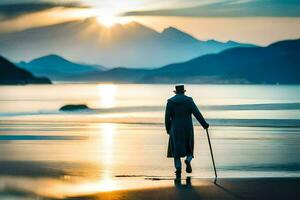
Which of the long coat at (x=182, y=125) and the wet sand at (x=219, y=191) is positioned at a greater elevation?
the long coat at (x=182, y=125)

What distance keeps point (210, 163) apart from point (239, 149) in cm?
472

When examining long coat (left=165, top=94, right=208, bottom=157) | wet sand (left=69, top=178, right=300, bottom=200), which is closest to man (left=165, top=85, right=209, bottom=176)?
long coat (left=165, top=94, right=208, bottom=157)

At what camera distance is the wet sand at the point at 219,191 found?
1320 cm

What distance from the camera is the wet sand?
1320 centimetres

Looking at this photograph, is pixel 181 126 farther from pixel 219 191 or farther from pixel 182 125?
pixel 219 191

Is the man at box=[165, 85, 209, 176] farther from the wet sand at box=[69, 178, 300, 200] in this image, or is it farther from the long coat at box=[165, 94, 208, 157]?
the wet sand at box=[69, 178, 300, 200]

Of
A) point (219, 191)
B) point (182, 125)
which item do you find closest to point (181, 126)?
point (182, 125)

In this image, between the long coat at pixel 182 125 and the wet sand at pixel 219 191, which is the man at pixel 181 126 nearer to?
the long coat at pixel 182 125

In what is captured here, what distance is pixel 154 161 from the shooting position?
806 inches

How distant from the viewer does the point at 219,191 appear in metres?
13.9

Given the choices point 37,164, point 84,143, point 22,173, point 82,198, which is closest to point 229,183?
point 82,198

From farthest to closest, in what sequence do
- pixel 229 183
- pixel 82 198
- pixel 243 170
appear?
1. pixel 243 170
2. pixel 229 183
3. pixel 82 198

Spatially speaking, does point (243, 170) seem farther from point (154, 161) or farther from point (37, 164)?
point (37, 164)

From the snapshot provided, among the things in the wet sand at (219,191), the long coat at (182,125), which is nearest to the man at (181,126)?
the long coat at (182,125)
